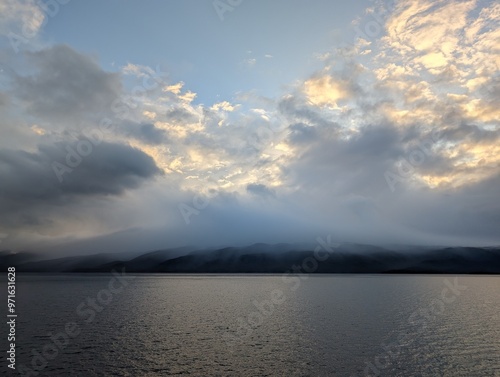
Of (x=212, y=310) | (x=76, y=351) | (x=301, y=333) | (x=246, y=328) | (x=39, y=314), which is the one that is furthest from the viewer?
(x=212, y=310)

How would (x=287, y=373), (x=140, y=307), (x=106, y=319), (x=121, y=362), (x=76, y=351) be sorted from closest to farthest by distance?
(x=287, y=373), (x=121, y=362), (x=76, y=351), (x=106, y=319), (x=140, y=307)

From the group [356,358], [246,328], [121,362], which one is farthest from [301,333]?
[121,362]

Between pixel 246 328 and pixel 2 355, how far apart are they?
1705 inches

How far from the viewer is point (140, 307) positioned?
116 metres

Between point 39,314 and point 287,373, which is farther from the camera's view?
point 39,314

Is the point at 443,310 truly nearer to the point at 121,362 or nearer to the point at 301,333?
the point at 301,333

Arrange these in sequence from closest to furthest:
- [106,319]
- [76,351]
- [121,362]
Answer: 1. [121,362]
2. [76,351]
3. [106,319]

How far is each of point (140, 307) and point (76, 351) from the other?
59892 millimetres

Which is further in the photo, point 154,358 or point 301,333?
point 301,333

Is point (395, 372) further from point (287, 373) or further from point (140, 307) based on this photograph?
point (140, 307)

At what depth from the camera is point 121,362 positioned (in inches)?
2024

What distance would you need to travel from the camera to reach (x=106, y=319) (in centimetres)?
9125

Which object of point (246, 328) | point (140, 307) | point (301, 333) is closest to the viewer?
point (301, 333)

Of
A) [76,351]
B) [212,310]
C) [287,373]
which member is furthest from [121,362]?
[212,310]
